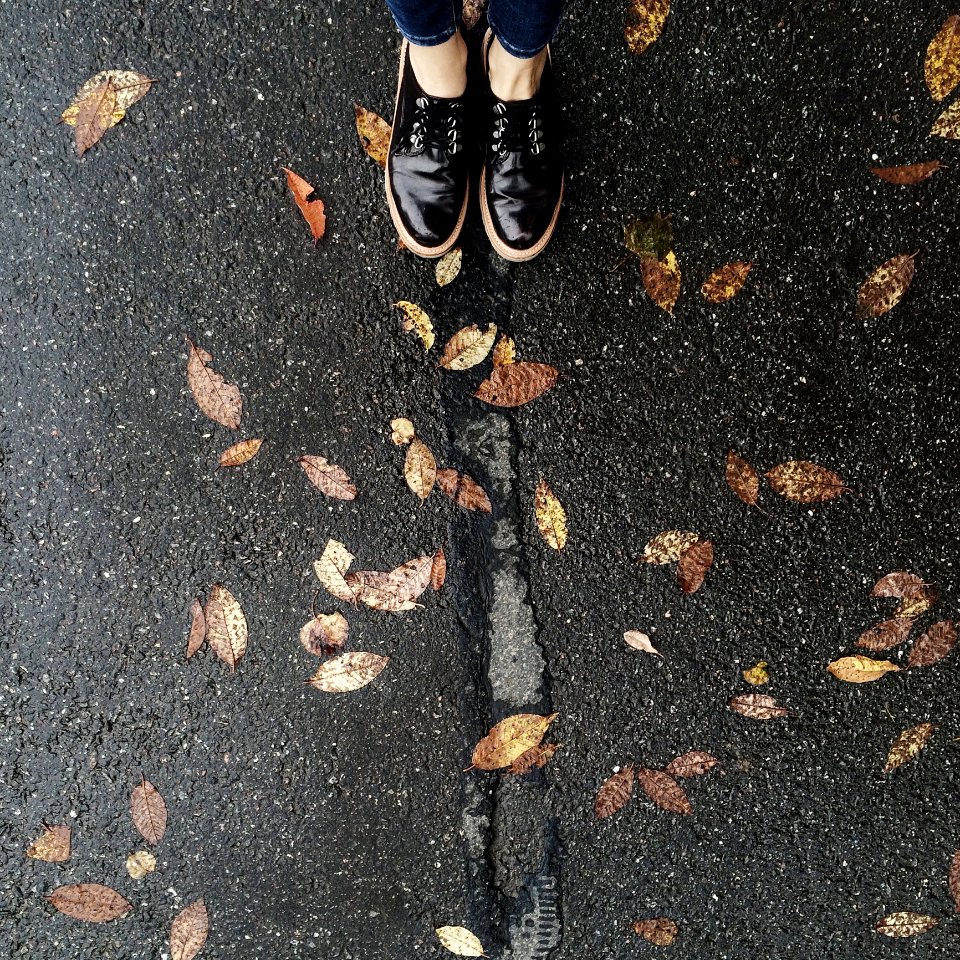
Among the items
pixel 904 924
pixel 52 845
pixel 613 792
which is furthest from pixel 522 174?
pixel 904 924

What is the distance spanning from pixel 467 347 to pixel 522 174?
1.49 feet

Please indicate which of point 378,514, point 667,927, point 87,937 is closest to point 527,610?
point 378,514

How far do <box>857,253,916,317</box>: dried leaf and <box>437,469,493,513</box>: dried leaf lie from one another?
3.76 feet

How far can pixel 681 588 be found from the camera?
77.1 inches

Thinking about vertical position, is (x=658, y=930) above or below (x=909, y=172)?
below

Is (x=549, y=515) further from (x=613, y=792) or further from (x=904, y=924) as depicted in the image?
(x=904, y=924)

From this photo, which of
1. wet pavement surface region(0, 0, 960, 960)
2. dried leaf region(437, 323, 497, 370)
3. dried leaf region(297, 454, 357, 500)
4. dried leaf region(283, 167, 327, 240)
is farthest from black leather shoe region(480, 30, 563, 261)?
dried leaf region(297, 454, 357, 500)

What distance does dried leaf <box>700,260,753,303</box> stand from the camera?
1896mm

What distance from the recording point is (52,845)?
196cm

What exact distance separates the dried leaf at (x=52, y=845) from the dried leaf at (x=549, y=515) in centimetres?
156

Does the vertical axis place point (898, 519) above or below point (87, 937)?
above

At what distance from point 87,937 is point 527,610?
5.08 feet

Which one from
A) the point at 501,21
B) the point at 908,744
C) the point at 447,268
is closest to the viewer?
the point at 501,21

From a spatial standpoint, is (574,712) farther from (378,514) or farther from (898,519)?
(898,519)
